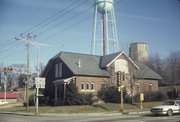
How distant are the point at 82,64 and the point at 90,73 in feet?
8.67

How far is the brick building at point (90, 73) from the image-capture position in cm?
4415

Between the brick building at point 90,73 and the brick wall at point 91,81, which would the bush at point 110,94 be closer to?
the brick building at point 90,73

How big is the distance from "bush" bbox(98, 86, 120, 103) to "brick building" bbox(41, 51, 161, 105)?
1805 mm

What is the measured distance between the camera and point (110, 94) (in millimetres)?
41312

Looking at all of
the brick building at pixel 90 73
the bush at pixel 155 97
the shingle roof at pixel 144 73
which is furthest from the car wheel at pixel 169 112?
the shingle roof at pixel 144 73

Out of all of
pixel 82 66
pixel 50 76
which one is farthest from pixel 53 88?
pixel 82 66

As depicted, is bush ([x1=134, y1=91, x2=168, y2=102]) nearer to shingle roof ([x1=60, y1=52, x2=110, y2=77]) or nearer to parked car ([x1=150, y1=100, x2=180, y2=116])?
shingle roof ([x1=60, y1=52, x2=110, y2=77])

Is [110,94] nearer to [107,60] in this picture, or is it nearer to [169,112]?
[107,60]

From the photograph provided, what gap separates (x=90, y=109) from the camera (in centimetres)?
3334

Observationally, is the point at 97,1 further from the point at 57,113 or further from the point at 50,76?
the point at 57,113

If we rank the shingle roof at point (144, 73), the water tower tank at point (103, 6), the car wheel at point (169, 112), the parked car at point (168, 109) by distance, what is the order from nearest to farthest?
the parked car at point (168, 109) < the car wheel at point (169, 112) < the shingle roof at point (144, 73) < the water tower tank at point (103, 6)

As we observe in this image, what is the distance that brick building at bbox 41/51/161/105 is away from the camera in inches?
1738

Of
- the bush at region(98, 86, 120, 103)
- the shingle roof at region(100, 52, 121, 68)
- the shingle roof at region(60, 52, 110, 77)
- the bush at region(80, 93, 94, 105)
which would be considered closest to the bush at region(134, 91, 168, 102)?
the bush at region(98, 86, 120, 103)

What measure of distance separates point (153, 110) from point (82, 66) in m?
21.7
